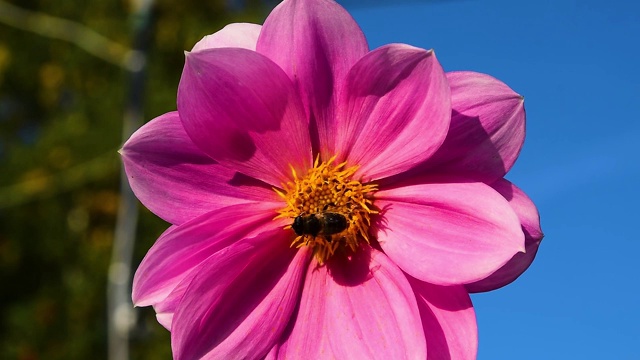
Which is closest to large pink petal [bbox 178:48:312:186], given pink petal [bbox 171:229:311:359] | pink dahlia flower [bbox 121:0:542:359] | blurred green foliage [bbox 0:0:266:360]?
pink dahlia flower [bbox 121:0:542:359]

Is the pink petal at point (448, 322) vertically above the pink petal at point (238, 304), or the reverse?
the pink petal at point (448, 322)

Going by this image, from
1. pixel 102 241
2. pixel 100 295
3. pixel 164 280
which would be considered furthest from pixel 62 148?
pixel 164 280

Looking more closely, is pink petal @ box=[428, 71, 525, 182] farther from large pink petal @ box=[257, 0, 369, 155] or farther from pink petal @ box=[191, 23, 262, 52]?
pink petal @ box=[191, 23, 262, 52]

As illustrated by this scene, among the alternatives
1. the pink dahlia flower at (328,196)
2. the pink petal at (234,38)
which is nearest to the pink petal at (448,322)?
the pink dahlia flower at (328,196)

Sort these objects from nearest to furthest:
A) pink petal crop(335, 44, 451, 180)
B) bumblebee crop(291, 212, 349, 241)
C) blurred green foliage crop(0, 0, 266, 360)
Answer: pink petal crop(335, 44, 451, 180) → bumblebee crop(291, 212, 349, 241) → blurred green foliage crop(0, 0, 266, 360)

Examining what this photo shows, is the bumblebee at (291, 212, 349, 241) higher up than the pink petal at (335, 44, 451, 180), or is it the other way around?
the pink petal at (335, 44, 451, 180)

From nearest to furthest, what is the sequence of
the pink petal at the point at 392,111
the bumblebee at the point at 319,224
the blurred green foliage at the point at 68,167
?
the pink petal at the point at 392,111, the bumblebee at the point at 319,224, the blurred green foliage at the point at 68,167

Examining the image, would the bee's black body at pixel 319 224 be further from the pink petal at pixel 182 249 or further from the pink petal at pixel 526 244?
the pink petal at pixel 526 244
